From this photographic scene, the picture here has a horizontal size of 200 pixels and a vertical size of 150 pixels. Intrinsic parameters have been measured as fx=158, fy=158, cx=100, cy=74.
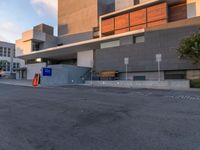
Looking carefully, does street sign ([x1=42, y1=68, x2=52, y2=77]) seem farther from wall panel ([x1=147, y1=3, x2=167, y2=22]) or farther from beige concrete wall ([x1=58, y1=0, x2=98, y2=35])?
wall panel ([x1=147, y1=3, x2=167, y2=22])

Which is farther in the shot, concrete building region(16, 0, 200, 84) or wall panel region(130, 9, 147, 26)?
wall panel region(130, 9, 147, 26)

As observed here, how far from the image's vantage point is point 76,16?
35.1 meters

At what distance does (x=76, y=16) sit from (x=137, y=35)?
17759 millimetres

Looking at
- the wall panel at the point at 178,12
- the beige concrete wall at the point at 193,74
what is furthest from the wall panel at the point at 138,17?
the beige concrete wall at the point at 193,74

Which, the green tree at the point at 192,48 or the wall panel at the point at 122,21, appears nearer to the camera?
the green tree at the point at 192,48

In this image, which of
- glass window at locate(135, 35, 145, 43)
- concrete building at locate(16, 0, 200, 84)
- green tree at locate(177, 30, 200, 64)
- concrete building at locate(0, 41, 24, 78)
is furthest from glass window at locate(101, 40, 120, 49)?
concrete building at locate(0, 41, 24, 78)

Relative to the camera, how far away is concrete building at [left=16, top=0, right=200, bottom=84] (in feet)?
63.8

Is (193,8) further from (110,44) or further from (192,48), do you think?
(110,44)

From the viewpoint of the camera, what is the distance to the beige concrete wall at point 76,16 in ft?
105

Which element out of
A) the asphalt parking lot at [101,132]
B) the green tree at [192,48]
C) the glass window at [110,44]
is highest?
the glass window at [110,44]

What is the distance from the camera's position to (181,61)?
18828 millimetres

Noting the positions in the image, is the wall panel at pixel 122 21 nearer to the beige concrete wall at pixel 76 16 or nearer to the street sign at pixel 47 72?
the beige concrete wall at pixel 76 16

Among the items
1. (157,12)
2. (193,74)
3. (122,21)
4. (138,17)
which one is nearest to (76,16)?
(122,21)

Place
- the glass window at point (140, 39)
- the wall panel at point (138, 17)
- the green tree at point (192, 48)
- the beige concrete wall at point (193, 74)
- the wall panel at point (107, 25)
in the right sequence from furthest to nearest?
the wall panel at point (107, 25) → the wall panel at point (138, 17) → the glass window at point (140, 39) → the beige concrete wall at point (193, 74) → the green tree at point (192, 48)
